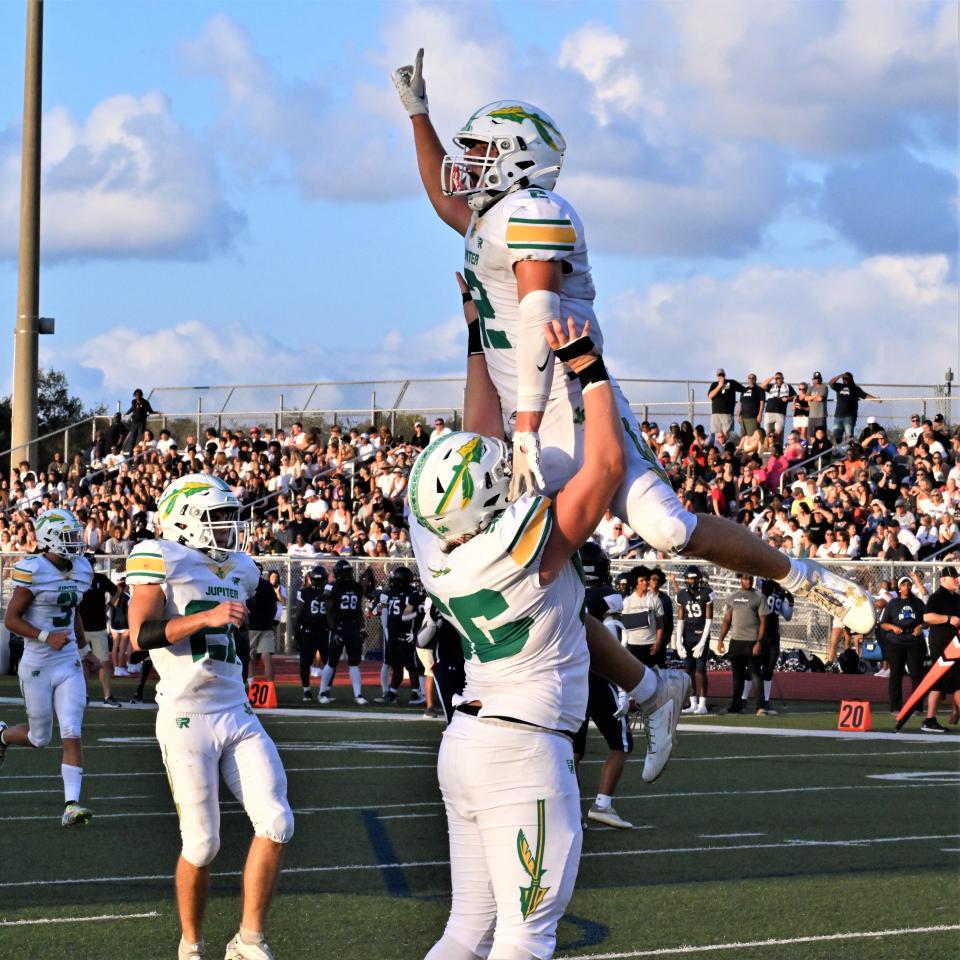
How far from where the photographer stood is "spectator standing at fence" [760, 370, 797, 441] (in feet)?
96.1

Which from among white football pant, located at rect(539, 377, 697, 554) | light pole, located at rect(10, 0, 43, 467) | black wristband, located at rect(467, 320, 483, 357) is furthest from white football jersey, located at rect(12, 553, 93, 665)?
light pole, located at rect(10, 0, 43, 467)

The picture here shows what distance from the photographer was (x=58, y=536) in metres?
13.0

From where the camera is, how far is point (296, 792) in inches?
518

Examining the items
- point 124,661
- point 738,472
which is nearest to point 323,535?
point 124,661

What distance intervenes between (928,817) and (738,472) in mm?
15831

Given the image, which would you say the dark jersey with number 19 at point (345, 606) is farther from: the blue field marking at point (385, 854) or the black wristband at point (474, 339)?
the black wristband at point (474, 339)

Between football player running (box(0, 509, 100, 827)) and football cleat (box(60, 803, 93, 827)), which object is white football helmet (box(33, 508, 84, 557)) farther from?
football cleat (box(60, 803, 93, 827))

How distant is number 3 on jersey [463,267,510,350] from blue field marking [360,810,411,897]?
3.88m

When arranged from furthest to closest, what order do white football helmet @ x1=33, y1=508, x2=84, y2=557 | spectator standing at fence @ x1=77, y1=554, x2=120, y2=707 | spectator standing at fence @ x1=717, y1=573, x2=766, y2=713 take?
spectator standing at fence @ x1=77, y1=554, x2=120, y2=707 < spectator standing at fence @ x1=717, y1=573, x2=766, y2=713 < white football helmet @ x1=33, y1=508, x2=84, y2=557

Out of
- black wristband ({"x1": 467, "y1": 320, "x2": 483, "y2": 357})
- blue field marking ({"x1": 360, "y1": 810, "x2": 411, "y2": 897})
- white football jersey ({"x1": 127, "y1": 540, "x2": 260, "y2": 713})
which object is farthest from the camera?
blue field marking ({"x1": 360, "y1": 810, "x2": 411, "y2": 897})

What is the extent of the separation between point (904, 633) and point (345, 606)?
7.21m

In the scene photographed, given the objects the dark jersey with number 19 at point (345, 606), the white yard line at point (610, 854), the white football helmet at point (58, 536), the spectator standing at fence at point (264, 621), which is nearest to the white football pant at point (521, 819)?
the white yard line at point (610, 854)

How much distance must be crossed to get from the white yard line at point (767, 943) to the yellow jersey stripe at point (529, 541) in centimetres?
338

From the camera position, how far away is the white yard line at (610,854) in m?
9.53
